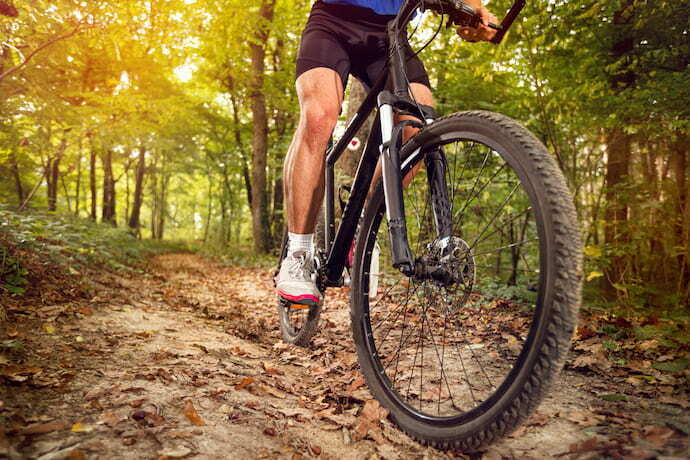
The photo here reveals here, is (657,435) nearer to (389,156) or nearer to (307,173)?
(389,156)

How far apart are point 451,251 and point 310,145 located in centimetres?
100

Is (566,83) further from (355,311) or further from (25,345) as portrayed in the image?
(25,345)

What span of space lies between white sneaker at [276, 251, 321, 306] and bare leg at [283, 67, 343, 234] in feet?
0.54

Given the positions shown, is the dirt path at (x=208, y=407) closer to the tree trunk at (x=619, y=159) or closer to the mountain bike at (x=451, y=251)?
the mountain bike at (x=451, y=251)

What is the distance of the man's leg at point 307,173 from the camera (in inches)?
75.9

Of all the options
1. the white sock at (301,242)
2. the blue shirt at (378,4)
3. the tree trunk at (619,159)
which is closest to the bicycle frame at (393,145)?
the white sock at (301,242)

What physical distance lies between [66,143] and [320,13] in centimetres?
695

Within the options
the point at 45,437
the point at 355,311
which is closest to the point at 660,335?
the point at 355,311

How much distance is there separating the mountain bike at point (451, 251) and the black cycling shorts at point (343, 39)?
0.25 m

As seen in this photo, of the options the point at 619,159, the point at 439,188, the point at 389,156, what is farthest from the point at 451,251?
the point at 619,159

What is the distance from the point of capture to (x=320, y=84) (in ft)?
6.26

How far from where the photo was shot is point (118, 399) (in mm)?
1301

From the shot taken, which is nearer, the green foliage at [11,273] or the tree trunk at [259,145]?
the green foliage at [11,273]

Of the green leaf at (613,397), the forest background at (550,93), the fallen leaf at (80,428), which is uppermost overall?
the forest background at (550,93)
